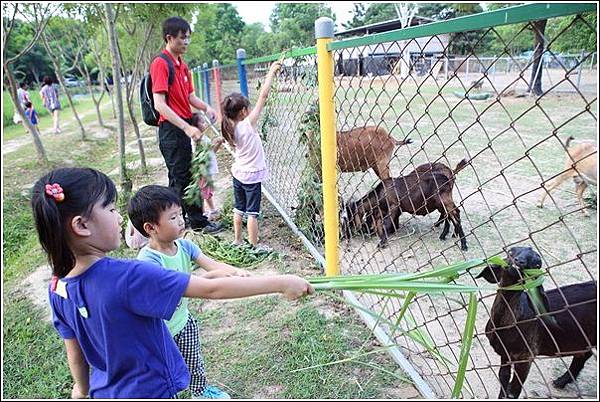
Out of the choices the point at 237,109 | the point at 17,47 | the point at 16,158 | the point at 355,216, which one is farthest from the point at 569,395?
the point at 17,47

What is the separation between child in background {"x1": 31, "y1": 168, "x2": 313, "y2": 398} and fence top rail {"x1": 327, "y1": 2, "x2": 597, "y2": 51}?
3.26 ft

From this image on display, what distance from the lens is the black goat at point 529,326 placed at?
1.71 meters

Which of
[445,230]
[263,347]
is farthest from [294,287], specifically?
[445,230]

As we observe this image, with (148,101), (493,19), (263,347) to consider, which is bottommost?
(263,347)

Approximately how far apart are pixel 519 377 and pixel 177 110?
334cm

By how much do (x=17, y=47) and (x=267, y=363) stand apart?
40.6 m

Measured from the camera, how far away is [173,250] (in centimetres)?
212

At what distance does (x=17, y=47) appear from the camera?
1374 inches

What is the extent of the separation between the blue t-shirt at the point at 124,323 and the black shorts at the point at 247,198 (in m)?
2.41

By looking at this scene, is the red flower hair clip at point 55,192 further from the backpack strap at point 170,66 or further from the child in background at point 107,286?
the backpack strap at point 170,66

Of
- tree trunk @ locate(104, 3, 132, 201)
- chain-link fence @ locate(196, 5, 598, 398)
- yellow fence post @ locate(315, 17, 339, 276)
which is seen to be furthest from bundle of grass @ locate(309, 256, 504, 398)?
tree trunk @ locate(104, 3, 132, 201)

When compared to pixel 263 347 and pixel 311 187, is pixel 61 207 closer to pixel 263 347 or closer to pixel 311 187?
pixel 263 347

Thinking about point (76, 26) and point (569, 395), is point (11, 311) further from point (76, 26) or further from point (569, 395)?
point (76, 26)

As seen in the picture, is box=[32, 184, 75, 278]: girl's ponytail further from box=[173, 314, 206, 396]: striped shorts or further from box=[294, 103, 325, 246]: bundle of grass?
box=[294, 103, 325, 246]: bundle of grass
